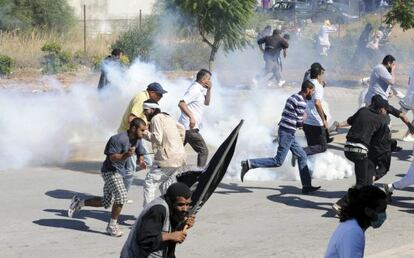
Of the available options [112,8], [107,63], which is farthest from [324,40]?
[112,8]

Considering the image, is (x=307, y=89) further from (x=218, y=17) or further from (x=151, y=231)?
(x=218, y=17)

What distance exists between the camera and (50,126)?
15625 millimetres

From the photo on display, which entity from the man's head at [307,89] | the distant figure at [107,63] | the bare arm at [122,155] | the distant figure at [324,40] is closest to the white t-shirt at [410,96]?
the man's head at [307,89]

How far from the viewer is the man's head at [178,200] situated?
248 inches

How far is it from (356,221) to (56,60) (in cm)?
2324

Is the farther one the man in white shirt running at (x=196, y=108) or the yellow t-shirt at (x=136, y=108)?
the man in white shirt running at (x=196, y=108)

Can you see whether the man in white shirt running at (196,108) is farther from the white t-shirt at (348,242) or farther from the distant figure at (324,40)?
the distant figure at (324,40)

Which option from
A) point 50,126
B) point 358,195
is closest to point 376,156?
point 358,195

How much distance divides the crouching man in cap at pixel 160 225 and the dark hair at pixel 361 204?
4.13 feet

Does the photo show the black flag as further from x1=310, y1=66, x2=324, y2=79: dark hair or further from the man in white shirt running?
x1=310, y1=66, x2=324, y2=79: dark hair

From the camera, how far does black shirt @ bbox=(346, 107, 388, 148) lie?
1078 centimetres

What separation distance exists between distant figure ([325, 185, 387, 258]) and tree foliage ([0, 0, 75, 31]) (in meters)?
29.7

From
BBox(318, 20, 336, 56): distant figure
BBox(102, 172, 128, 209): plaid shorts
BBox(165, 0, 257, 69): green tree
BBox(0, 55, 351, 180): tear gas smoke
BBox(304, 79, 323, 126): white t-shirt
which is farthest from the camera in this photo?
BBox(318, 20, 336, 56): distant figure

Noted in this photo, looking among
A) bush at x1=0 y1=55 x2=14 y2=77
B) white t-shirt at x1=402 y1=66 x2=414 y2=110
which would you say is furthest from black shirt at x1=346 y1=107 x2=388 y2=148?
bush at x1=0 y1=55 x2=14 y2=77
